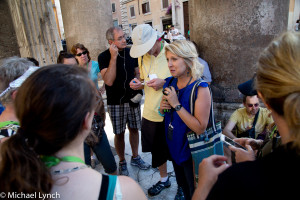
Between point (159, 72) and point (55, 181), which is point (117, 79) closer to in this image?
point (159, 72)

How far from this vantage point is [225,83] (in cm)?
283

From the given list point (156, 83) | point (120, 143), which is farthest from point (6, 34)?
point (156, 83)

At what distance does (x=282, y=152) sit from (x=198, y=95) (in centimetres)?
98

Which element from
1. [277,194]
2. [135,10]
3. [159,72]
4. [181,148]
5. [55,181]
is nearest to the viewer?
[277,194]

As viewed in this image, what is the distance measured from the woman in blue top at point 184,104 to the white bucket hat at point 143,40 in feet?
1.60

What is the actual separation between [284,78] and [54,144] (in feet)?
2.92

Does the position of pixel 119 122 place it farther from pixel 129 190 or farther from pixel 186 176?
pixel 129 190

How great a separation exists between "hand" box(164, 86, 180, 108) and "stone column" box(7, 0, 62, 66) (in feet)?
11.8

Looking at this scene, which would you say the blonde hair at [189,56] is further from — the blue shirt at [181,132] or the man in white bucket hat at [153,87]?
the man in white bucket hat at [153,87]

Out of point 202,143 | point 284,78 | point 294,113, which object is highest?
point 284,78

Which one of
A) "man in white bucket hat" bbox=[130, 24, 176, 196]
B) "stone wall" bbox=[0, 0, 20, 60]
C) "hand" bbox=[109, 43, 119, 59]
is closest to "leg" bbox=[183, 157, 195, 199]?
"man in white bucket hat" bbox=[130, 24, 176, 196]

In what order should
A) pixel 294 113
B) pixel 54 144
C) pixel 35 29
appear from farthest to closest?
pixel 35 29, pixel 54 144, pixel 294 113

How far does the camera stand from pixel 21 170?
70cm

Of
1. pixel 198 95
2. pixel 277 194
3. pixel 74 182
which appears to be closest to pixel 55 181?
pixel 74 182
